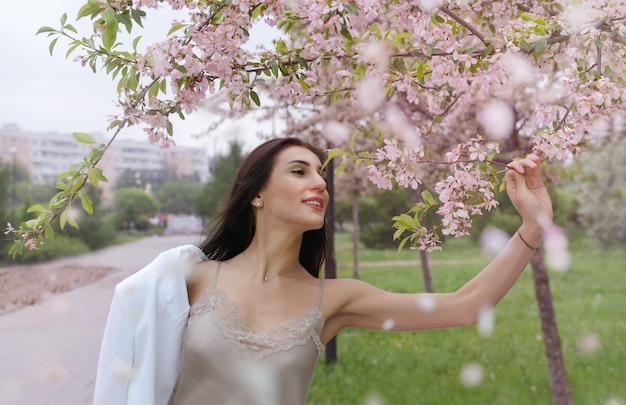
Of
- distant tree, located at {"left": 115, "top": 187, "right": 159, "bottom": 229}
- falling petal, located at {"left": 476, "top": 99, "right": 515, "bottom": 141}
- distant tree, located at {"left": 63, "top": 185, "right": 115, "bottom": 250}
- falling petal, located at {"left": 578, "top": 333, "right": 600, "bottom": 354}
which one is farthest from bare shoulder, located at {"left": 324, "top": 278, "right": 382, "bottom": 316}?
distant tree, located at {"left": 115, "top": 187, "right": 159, "bottom": 229}

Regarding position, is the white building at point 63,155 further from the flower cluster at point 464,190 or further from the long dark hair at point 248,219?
the flower cluster at point 464,190

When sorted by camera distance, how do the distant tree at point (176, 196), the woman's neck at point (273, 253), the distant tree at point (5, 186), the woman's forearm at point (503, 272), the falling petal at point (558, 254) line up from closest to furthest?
the woman's forearm at point (503, 272)
the woman's neck at point (273, 253)
the distant tree at point (5, 186)
the falling petal at point (558, 254)
the distant tree at point (176, 196)

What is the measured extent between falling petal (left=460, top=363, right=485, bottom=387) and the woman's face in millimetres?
4931

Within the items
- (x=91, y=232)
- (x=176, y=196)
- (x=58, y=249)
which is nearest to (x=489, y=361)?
(x=58, y=249)

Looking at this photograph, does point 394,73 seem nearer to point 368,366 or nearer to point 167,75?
point 167,75

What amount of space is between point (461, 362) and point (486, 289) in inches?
221

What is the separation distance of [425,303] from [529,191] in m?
0.56

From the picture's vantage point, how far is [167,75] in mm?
2135

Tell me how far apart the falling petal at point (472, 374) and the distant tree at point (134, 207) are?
77.3 ft

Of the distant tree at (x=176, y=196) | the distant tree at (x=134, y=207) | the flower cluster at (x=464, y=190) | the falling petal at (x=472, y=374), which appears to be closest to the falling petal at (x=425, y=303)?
the flower cluster at (x=464, y=190)

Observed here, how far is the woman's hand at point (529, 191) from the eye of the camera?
83.8 inches

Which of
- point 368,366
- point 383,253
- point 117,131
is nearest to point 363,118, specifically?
point 368,366

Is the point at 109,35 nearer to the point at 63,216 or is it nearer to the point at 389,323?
the point at 63,216

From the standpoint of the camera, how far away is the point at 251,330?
2.27 meters
